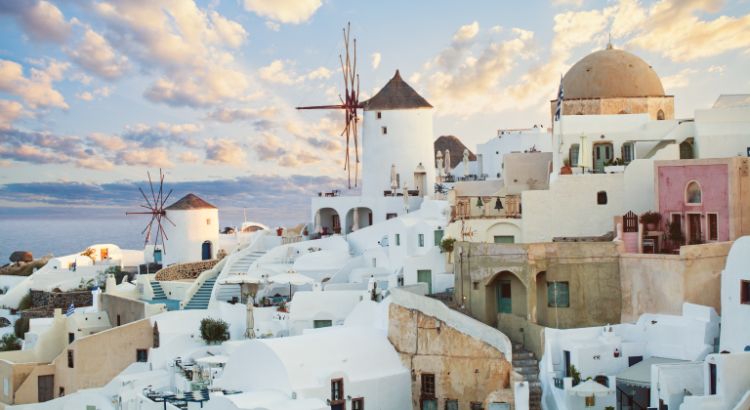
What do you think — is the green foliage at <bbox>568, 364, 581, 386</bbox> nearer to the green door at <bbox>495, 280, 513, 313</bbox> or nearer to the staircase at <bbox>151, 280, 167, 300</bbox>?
the green door at <bbox>495, 280, 513, 313</bbox>

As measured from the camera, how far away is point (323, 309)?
27453 millimetres

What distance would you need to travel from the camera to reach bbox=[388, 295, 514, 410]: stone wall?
22016mm

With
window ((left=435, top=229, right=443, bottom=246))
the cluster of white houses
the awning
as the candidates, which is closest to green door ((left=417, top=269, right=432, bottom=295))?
the cluster of white houses

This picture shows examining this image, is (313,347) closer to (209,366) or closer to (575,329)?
(209,366)

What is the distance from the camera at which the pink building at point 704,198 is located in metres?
22.4

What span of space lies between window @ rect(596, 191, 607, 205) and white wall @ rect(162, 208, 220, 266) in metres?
19.3

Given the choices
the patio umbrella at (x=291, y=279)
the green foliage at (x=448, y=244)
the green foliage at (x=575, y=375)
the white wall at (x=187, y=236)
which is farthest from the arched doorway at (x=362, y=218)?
the green foliage at (x=575, y=375)

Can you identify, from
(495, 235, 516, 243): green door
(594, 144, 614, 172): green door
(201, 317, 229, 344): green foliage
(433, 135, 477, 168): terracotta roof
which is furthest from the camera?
(433, 135, 477, 168): terracotta roof

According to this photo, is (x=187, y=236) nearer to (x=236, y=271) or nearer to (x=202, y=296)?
(x=236, y=271)

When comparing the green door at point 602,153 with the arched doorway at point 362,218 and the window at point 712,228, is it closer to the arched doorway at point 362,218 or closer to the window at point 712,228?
the window at point 712,228

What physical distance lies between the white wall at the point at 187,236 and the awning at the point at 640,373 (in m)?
23.0

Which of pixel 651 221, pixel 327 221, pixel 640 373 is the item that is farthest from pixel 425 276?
pixel 327 221

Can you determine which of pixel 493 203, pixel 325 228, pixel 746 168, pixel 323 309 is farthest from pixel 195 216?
pixel 746 168

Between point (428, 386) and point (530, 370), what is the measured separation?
9.23ft
